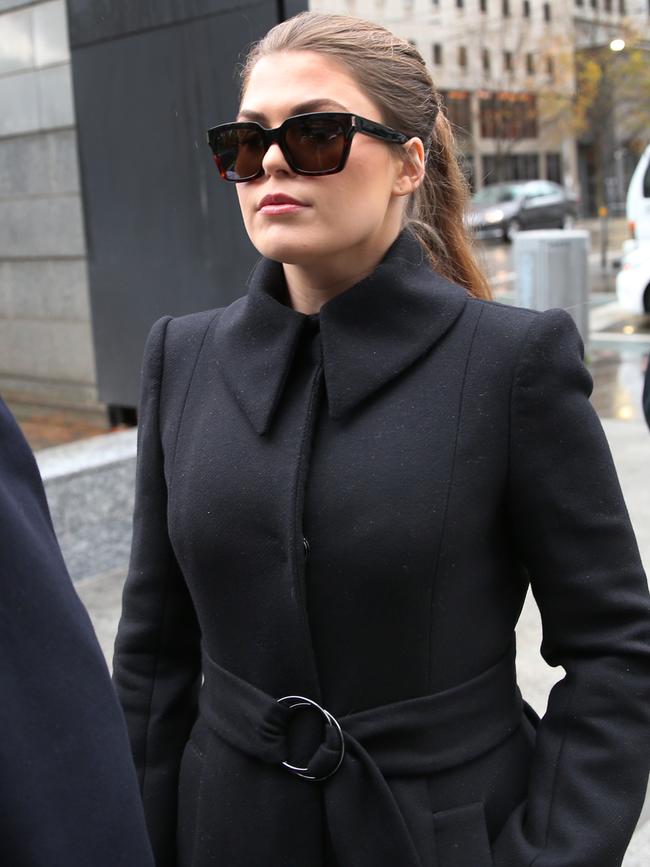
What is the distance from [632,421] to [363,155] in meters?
7.44

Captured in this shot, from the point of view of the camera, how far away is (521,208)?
29031 mm

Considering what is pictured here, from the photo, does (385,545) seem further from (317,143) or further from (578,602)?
(317,143)

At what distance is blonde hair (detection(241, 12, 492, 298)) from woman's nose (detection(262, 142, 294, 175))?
0.18 meters

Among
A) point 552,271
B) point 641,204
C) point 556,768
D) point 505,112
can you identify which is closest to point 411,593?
point 556,768

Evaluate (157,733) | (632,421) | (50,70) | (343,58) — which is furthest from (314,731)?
(632,421)

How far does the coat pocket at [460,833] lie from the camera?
1.63 metres

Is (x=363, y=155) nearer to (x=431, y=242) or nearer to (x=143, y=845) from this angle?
(x=431, y=242)

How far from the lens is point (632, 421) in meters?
8.73

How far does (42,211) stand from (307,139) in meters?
6.66

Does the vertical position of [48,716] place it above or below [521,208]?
below

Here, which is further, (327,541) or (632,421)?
(632,421)

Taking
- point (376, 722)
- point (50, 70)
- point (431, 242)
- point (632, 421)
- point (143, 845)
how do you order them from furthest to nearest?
1. point (632, 421)
2. point (50, 70)
3. point (431, 242)
4. point (376, 722)
5. point (143, 845)

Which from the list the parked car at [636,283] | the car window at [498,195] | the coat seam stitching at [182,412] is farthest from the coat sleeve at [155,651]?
the car window at [498,195]

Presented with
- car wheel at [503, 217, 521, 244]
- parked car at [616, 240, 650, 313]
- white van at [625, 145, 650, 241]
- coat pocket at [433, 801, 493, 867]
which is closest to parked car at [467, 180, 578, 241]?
car wheel at [503, 217, 521, 244]
